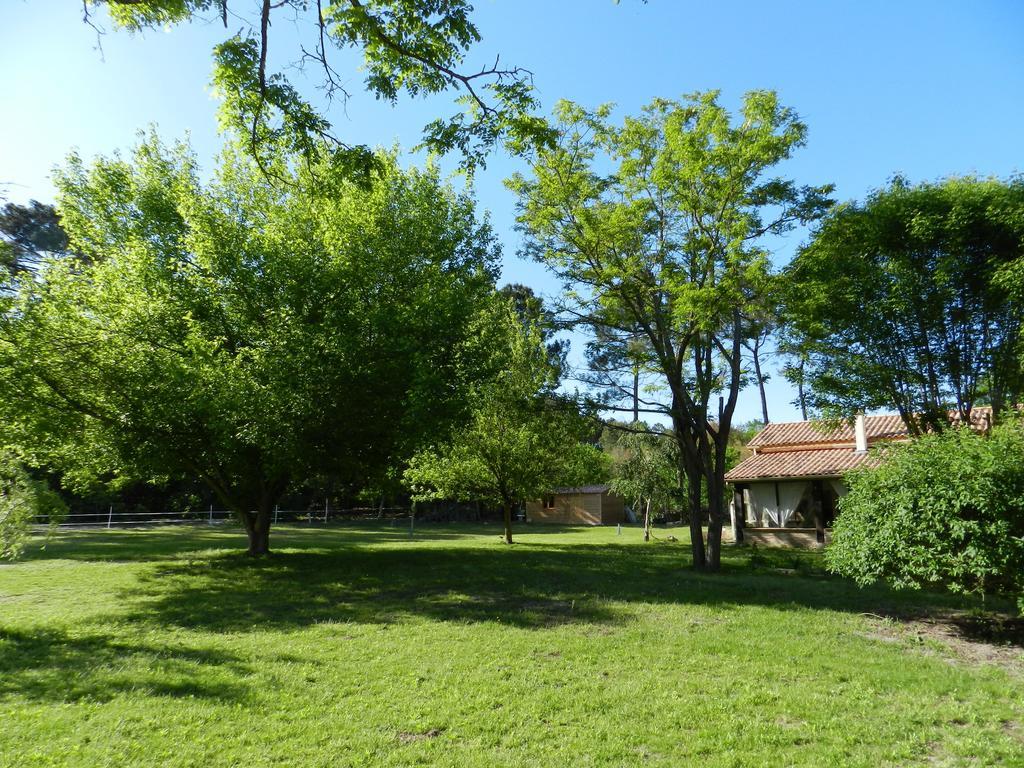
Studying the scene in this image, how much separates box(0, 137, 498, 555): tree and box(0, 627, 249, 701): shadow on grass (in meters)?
5.25

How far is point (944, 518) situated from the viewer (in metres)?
8.60

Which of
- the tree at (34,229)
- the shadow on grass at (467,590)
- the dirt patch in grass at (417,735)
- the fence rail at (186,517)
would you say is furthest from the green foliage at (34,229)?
the dirt patch in grass at (417,735)

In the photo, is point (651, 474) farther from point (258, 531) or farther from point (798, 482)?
point (258, 531)

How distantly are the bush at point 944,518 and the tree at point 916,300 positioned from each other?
4367 millimetres

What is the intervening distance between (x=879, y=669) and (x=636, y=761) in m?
4.01

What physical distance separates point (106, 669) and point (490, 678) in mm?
4090

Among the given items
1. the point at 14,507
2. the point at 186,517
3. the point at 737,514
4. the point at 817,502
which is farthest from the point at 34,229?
the point at 817,502

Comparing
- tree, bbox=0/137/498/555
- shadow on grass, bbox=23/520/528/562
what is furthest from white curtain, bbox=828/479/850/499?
shadow on grass, bbox=23/520/528/562

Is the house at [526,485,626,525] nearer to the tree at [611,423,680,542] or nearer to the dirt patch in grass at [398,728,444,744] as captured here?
the tree at [611,423,680,542]

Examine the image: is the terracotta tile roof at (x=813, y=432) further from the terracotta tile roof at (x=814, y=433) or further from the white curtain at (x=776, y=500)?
the white curtain at (x=776, y=500)

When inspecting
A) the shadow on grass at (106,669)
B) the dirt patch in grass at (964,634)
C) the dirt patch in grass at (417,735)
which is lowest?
the dirt patch in grass at (964,634)

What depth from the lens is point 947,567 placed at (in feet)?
28.0

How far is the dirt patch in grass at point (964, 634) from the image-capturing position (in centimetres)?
780

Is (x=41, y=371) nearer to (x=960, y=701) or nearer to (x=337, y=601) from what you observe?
(x=337, y=601)
